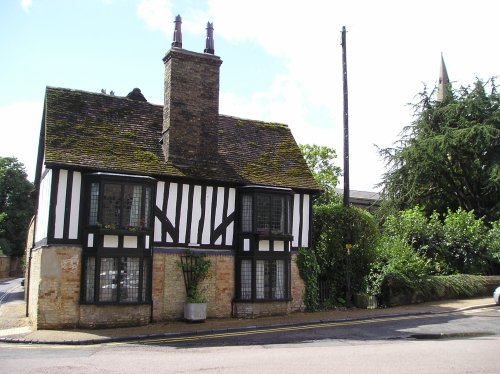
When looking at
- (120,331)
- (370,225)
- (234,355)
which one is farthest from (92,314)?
(370,225)

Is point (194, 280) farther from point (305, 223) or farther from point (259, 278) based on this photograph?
point (305, 223)

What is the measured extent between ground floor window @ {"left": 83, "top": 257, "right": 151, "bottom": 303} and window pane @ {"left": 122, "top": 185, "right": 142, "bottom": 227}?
112cm

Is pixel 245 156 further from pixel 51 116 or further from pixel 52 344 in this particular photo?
pixel 52 344

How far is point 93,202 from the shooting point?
50.6 feet

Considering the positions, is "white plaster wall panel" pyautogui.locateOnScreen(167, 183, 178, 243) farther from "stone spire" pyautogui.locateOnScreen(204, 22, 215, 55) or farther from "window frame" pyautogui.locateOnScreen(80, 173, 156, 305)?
"stone spire" pyautogui.locateOnScreen(204, 22, 215, 55)

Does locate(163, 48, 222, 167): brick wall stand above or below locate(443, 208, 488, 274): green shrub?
above

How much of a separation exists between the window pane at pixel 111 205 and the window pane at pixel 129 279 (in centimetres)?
116

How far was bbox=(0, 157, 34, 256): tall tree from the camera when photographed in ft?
184

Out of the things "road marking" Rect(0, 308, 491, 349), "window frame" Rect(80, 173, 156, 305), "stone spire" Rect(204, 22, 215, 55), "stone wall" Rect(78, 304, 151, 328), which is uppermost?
"stone spire" Rect(204, 22, 215, 55)

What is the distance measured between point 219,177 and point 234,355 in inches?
320

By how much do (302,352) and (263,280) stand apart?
6.83 m

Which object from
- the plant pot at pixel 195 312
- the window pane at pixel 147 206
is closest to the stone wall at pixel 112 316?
the plant pot at pixel 195 312

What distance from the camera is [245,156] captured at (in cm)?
1952

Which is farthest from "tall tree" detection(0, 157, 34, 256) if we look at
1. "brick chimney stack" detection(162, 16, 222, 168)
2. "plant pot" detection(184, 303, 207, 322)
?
"plant pot" detection(184, 303, 207, 322)
